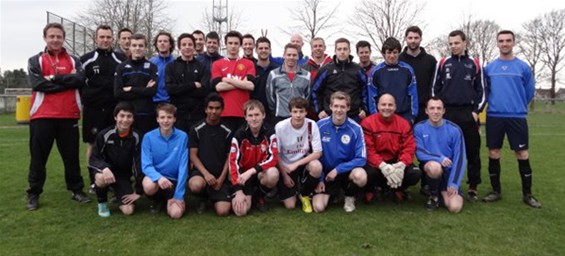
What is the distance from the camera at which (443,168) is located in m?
5.38

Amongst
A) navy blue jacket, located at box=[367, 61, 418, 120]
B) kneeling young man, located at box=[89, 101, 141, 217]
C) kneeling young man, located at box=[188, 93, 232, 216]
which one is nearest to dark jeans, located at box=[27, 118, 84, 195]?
kneeling young man, located at box=[89, 101, 141, 217]

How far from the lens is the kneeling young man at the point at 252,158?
16.8 feet

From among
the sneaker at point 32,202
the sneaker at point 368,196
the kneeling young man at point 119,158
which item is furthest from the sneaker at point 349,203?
the sneaker at point 32,202

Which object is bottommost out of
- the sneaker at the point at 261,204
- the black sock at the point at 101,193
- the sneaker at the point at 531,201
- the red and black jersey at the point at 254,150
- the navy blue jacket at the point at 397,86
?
the sneaker at the point at 261,204

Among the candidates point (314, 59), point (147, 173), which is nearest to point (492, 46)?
point (314, 59)

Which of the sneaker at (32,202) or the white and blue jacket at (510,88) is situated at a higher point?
the white and blue jacket at (510,88)

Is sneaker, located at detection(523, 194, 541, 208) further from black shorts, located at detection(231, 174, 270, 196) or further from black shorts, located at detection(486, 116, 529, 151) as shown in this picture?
black shorts, located at detection(231, 174, 270, 196)

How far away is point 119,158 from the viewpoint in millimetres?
5211

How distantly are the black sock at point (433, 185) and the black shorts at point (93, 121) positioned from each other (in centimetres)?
443

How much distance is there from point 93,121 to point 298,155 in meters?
2.95

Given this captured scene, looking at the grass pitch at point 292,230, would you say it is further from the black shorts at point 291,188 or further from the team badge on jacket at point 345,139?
the team badge on jacket at point 345,139

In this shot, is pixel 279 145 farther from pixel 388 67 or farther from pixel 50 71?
pixel 50 71

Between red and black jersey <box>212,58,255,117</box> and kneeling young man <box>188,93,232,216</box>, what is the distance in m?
0.48

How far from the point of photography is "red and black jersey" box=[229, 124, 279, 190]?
516 cm
